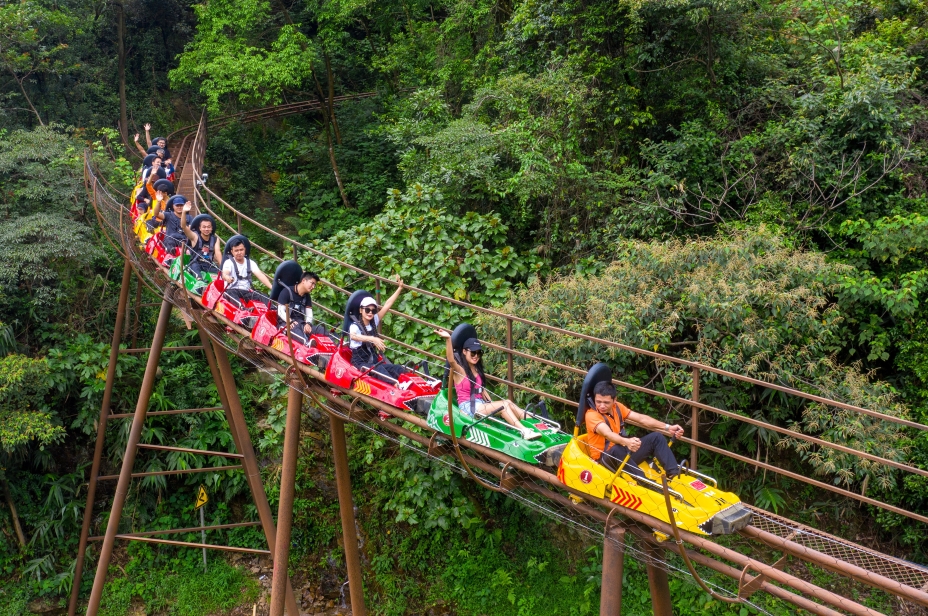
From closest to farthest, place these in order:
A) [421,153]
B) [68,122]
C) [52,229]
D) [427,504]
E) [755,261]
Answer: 1. [755,261]
2. [427,504]
3. [52,229]
4. [421,153]
5. [68,122]

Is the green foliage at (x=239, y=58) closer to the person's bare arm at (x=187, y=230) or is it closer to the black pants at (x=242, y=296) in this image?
the person's bare arm at (x=187, y=230)

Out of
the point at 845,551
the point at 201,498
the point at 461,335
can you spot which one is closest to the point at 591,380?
the point at 461,335

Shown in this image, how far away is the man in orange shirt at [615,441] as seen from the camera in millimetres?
5023

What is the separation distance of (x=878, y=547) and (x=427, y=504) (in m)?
5.18

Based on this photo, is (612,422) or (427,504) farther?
(427,504)

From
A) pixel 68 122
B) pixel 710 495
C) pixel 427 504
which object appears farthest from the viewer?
pixel 68 122

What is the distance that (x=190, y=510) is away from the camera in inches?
483

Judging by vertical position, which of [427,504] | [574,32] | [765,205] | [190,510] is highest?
[574,32]

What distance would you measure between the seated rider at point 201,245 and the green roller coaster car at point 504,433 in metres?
3.91

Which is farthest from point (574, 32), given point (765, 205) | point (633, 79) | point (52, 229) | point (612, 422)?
point (52, 229)

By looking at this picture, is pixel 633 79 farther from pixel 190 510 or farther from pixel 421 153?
pixel 190 510

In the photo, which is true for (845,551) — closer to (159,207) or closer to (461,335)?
(461,335)

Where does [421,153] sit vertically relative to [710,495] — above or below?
above

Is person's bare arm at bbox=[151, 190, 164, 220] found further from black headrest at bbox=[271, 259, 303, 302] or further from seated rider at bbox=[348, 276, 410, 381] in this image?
seated rider at bbox=[348, 276, 410, 381]
